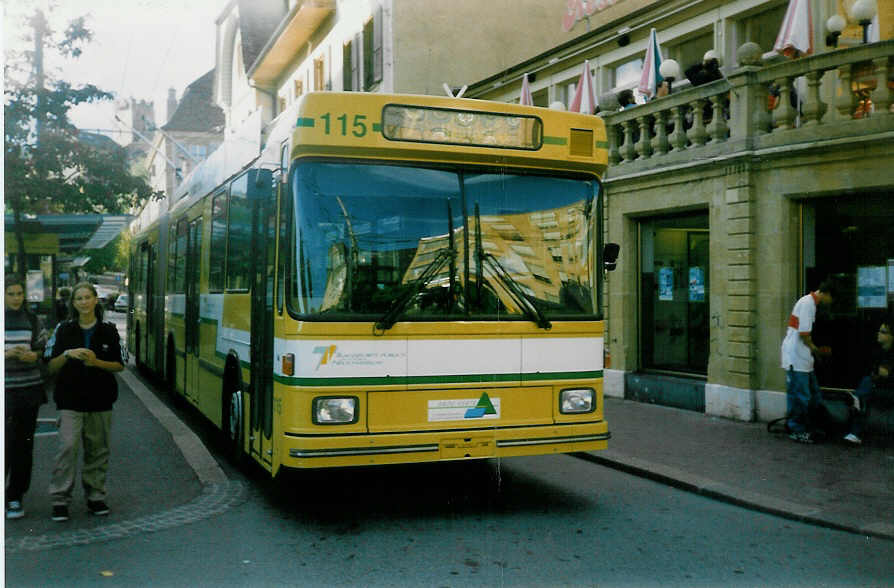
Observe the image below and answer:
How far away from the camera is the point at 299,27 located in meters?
30.3

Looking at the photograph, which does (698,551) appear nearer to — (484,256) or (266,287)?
(484,256)

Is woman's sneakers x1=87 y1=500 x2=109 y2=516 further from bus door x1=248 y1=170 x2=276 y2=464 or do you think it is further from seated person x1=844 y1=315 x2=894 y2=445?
seated person x1=844 y1=315 x2=894 y2=445

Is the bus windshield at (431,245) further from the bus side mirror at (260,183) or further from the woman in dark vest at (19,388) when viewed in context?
the woman in dark vest at (19,388)

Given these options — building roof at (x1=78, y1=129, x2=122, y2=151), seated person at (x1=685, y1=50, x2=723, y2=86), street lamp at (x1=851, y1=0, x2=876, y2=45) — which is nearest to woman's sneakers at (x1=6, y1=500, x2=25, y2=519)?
building roof at (x1=78, y1=129, x2=122, y2=151)

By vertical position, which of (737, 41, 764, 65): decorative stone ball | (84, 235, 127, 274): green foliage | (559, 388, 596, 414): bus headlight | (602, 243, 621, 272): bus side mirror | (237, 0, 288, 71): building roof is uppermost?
(237, 0, 288, 71): building roof

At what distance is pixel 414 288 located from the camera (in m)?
6.64

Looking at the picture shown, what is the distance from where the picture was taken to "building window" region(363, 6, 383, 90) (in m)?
24.4

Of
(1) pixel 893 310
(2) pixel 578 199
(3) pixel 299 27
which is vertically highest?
(3) pixel 299 27

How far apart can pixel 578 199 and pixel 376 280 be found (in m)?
1.75

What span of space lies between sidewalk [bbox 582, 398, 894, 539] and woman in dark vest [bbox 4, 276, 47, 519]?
533 cm

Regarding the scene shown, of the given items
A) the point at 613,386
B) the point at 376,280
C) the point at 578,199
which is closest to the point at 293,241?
the point at 376,280

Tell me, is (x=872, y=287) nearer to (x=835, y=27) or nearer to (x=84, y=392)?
(x=835, y=27)

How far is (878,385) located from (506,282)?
611 centimetres

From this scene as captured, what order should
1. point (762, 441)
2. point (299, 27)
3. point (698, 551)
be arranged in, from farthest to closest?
point (299, 27)
point (762, 441)
point (698, 551)
